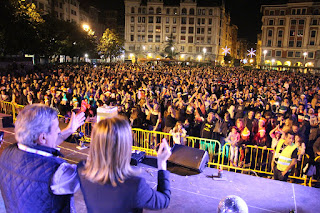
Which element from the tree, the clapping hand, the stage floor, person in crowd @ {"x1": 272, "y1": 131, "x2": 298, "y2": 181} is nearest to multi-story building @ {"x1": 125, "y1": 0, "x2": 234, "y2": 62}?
the tree

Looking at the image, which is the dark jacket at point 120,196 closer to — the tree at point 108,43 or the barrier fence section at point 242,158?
the barrier fence section at point 242,158

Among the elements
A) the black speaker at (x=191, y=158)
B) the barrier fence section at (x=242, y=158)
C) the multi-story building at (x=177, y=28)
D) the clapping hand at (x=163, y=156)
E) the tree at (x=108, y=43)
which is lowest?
the barrier fence section at (x=242, y=158)

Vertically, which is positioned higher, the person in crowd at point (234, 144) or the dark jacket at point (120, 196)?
the dark jacket at point (120, 196)

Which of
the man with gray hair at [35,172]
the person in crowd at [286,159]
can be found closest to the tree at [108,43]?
the person in crowd at [286,159]

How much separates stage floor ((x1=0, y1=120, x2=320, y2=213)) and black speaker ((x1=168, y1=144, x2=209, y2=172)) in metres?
0.38

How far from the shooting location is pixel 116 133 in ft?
6.06

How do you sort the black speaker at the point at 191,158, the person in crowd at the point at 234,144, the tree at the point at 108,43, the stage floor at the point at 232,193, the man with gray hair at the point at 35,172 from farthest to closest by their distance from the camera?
the tree at the point at 108,43 < the person in crowd at the point at 234,144 < the black speaker at the point at 191,158 < the stage floor at the point at 232,193 < the man with gray hair at the point at 35,172

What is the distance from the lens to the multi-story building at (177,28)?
277 feet

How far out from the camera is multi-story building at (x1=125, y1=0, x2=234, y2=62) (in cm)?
8438

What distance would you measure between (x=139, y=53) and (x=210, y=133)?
274 feet

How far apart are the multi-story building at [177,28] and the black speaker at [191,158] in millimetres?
81438

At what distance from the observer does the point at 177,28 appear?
86.4 m

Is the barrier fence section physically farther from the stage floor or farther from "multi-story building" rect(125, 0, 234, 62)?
"multi-story building" rect(125, 0, 234, 62)

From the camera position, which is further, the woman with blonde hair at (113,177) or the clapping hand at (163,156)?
the clapping hand at (163,156)
